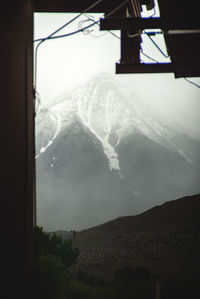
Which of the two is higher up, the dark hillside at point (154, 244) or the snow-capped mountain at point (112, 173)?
the dark hillside at point (154, 244)

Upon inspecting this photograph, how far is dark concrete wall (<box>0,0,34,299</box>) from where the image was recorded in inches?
186

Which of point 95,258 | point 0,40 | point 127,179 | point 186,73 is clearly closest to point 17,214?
point 0,40

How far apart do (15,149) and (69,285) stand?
727 centimetres

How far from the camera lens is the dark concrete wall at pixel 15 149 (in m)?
4.73

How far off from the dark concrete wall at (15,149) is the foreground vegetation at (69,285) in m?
1.47

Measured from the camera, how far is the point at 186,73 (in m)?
8.42

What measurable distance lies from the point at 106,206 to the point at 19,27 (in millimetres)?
145924

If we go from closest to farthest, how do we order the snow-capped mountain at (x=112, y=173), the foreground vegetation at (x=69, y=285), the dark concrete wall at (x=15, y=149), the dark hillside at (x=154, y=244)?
the dark concrete wall at (x=15, y=149) < the foreground vegetation at (x=69, y=285) < the dark hillside at (x=154, y=244) < the snow-capped mountain at (x=112, y=173)

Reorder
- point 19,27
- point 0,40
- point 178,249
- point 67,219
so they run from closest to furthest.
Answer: point 0,40 < point 19,27 < point 178,249 < point 67,219

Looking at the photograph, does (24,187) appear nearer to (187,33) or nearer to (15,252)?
(15,252)

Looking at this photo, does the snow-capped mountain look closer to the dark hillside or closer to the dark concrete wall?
the dark hillside

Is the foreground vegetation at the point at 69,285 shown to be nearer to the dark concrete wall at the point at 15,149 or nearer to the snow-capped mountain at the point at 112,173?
→ the dark concrete wall at the point at 15,149

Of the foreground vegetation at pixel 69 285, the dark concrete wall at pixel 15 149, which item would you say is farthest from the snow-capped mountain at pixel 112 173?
the dark concrete wall at pixel 15 149

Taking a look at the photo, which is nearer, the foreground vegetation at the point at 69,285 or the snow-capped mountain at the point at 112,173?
the foreground vegetation at the point at 69,285
